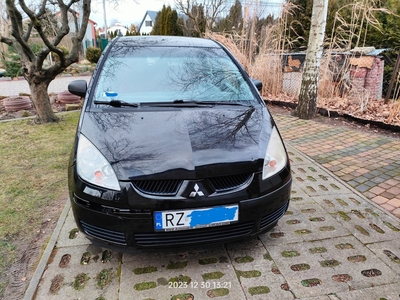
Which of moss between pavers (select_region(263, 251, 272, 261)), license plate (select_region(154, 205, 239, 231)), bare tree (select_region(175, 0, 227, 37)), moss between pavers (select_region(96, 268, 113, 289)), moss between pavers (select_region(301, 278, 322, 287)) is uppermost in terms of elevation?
bare tree (select_region(175, 0, 227, 37))

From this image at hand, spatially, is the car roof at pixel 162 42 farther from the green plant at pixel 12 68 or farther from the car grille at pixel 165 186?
the green plant at pixel 12 68

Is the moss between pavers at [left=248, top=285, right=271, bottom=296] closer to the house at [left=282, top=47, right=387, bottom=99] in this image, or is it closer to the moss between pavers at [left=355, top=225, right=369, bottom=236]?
the moss between pavers at [left=355, top=225, right=369, bottom=236]

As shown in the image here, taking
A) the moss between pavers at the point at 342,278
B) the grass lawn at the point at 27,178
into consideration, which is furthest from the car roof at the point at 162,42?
the moss between pavers at the point at 342,278

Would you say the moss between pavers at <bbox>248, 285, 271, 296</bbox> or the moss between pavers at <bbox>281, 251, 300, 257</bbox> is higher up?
the moss between pavers at <bbox>281, 251, 300, 257</bbox>

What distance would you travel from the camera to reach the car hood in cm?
169

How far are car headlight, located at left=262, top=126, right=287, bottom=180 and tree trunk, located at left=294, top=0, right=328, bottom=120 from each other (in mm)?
3847

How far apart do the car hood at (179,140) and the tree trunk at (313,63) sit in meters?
3.76

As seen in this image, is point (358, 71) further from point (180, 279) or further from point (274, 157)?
point (180, 279)

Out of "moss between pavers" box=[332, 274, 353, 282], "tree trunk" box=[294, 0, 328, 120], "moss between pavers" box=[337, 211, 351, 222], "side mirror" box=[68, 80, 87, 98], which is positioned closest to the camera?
"moss between pavers" box=[332, 274, 353, 282]

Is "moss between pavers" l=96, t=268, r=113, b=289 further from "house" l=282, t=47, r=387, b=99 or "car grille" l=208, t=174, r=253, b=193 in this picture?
"house" l=282, t=47, r=387, b=99

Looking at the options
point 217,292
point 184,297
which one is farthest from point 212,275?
point 184,297

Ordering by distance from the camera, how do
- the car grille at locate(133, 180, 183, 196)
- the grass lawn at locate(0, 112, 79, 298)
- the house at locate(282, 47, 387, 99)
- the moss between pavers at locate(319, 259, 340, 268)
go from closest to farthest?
the car grille at locate(133, 180, 183, 196), the moss between pavers at locate(319, 259, 340, 268), the grass lawn at locate(0, 112, 79, 298), the house at locate(282, 47, 387, 99)

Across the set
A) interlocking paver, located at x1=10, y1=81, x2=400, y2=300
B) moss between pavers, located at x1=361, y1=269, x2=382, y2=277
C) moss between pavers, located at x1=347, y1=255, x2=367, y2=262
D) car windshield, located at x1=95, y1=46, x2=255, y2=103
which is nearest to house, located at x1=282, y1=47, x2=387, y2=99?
interlocking paver, located at x1=10, y1=81, x2=400, y2=300

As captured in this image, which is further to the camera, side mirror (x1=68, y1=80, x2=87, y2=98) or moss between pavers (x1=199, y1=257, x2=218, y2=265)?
side mirror (x1=68, y1=80, x2=87, y2=98)
